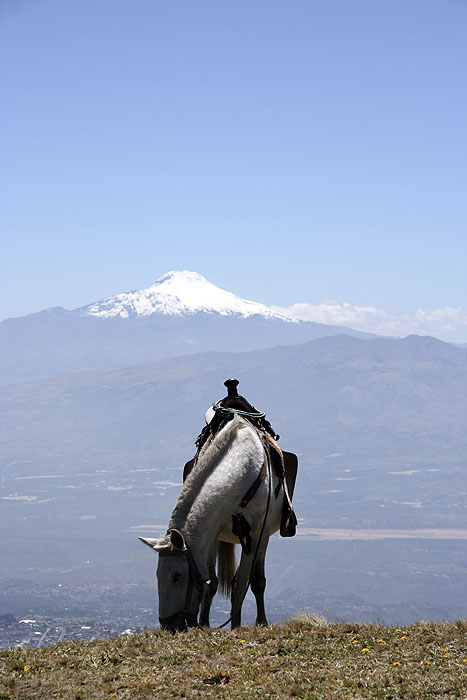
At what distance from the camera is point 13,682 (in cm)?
1195

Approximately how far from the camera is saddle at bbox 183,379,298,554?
594 inches

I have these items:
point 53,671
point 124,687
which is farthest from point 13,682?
point 124,687

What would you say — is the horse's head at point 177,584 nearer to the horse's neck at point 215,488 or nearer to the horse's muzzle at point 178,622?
the horse's muzzle at point 178,622

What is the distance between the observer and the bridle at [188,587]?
14.4 metres

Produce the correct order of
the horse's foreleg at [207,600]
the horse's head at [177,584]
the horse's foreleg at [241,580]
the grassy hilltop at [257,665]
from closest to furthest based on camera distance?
the grassy hilltop at [257,665], the horse's head at [177,584], the horse's foreleg at [207,600], the horse's foreleg at [241,580]

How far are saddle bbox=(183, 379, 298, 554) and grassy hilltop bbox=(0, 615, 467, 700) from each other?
6.52 ft

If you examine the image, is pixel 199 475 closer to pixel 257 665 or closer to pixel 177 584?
pixel 177 584

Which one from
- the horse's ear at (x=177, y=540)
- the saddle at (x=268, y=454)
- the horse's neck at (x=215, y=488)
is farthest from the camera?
the saddle at (x=268, y=454)

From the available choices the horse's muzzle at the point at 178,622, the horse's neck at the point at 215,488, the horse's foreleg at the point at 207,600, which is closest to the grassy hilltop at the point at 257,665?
the horse's muzzle at the point at 178,622

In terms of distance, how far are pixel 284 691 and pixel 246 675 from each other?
94 centimetres

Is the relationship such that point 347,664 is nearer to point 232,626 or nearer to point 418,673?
point 418,673

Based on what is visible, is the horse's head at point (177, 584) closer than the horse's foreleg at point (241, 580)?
Yes

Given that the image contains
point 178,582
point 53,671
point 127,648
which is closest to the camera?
point 53,671

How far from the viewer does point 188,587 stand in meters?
14.5
